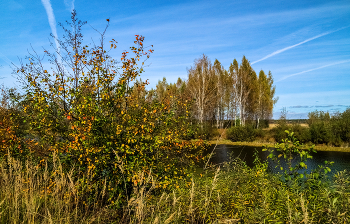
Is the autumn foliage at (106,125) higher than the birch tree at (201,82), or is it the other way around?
the birch tree at (201,82)

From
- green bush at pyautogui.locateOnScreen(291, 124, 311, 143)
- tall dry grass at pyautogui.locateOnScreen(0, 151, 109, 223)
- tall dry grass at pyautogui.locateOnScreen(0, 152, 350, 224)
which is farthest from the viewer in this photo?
green bush at pyautogui.locateOnScreen(291, 124, 311, 143)

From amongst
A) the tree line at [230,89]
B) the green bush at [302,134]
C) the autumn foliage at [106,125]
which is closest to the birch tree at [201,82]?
the tree line at [230,89]

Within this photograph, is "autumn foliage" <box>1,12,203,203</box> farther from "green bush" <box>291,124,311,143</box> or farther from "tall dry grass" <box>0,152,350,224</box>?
"green bush" <box>291,124,311,143</box>

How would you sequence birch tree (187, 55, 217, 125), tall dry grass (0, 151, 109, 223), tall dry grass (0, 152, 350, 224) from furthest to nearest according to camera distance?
1. birch tree (187, 55, 217, 125)
2. tall dry grass (0, 151, 109, 223)
3. tall dry grass (0, 152, 350, 224)

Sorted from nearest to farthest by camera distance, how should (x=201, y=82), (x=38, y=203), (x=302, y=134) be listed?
(x=38, y=203)
(x=302, y=134)
(x=201, y=82)

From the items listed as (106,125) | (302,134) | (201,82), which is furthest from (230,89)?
(106,125)

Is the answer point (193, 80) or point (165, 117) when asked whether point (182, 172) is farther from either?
point (193, 80)

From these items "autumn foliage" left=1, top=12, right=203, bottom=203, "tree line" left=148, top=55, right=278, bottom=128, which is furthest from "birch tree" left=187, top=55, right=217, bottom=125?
"autumn foliage" left=1, top=12, right=203, bottom=203

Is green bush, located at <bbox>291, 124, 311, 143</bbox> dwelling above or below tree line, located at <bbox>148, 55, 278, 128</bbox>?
below

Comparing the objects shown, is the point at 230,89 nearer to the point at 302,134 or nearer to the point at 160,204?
the point at 302,134

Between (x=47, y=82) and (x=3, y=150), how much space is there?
2954 millimetres

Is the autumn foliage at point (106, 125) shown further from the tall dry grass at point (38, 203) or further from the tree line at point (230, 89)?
the tree line at point (230, 89)

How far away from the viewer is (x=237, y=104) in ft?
129

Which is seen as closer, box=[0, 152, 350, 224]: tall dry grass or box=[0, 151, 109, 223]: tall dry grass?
box=[0, 152, 350, 224]: tall dry grass
